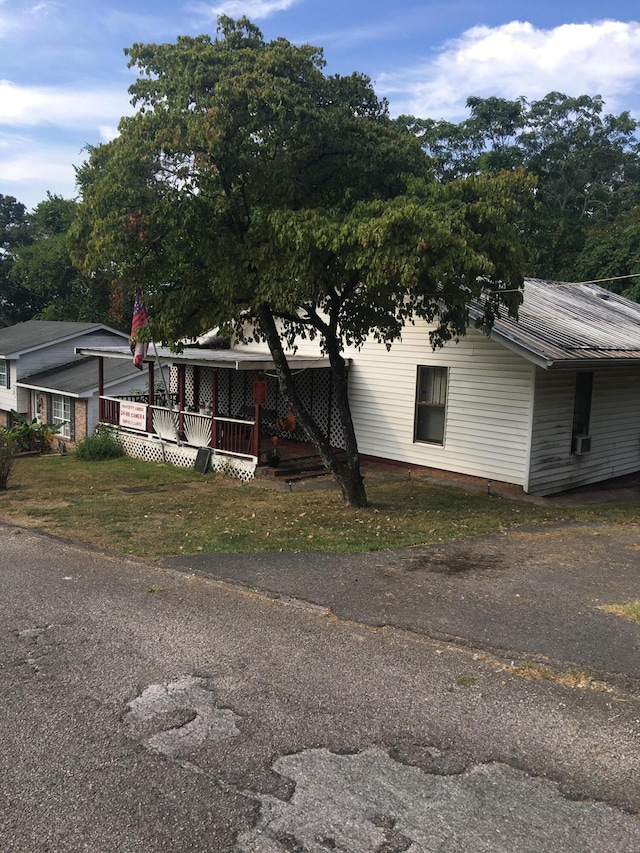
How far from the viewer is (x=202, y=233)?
11531mm

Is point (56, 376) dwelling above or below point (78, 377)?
below

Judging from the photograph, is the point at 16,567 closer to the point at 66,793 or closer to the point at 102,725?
the point at 102,725

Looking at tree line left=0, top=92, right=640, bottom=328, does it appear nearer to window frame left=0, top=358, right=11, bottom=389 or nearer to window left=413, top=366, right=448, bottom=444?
window frame left=0, top=358, right=11, bottom=389

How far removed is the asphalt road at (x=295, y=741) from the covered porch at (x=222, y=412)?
1000 cm

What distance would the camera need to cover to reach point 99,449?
20.0 m

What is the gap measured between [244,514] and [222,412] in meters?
9.62

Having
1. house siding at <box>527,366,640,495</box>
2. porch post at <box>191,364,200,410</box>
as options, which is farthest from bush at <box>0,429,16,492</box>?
house siding at <box>527,366,640,495</box>

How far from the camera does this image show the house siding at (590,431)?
14.2 meters

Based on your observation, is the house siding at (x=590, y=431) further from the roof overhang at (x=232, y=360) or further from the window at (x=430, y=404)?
the roof overhang at (x=232, y=360)

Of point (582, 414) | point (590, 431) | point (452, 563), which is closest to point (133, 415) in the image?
point (582, 414)

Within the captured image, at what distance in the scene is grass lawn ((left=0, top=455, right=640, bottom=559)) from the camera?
10008mm

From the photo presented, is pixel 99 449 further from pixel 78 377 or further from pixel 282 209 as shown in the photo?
pixel 282 209

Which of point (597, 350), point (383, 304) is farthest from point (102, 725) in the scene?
point (597, 350)

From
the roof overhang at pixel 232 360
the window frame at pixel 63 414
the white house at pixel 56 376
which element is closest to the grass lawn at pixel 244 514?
the roof overhang at pixel 232 360
